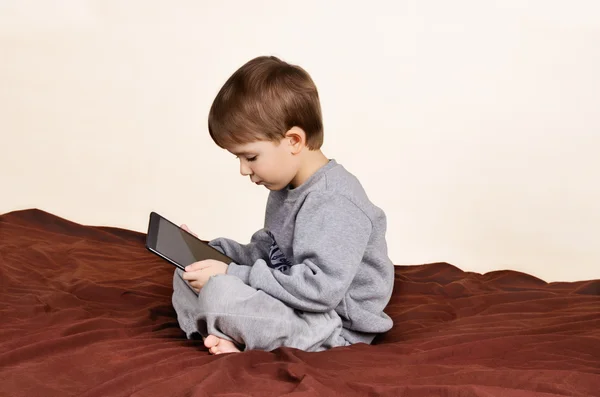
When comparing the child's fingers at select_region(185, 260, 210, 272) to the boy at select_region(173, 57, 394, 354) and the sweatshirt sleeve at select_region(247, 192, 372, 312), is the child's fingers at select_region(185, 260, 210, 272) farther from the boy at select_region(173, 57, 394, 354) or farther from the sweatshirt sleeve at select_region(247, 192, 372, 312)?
the sweatshirt sleeve at select_region(247, 192, 372, 312)

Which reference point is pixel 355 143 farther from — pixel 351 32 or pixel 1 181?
pixel 1 181

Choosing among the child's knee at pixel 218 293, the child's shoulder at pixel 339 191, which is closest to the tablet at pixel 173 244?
the child's knee at pixel 218 293

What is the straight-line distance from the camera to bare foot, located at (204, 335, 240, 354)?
2055 millimetres

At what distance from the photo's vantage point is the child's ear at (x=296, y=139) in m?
2.23

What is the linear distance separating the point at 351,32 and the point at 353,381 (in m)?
2.56

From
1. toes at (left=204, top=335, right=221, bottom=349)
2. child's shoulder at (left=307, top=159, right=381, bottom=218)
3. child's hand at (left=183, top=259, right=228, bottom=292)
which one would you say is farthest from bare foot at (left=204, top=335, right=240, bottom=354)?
child's shoulder at (left=307, top=159, right=381, bottom=218)

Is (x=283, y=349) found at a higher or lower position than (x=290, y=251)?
lower

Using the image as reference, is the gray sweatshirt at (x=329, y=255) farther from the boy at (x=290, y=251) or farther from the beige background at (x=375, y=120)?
the beige background at (x=375, y=120)

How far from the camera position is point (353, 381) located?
186 centimetres

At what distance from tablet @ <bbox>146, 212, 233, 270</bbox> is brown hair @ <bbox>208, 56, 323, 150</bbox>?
266 mm

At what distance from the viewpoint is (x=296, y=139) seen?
2.25 m

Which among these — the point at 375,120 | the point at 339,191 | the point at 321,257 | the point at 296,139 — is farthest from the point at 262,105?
the point at 375,120

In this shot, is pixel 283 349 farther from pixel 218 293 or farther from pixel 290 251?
pixel 290 251

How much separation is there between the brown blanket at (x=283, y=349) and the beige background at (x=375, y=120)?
34.4 inches
